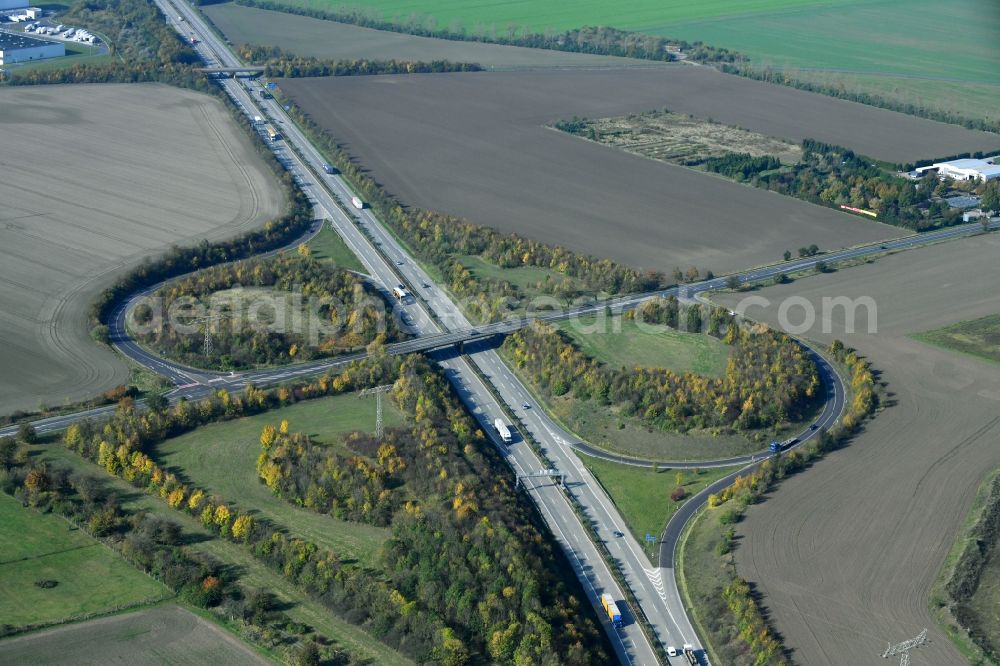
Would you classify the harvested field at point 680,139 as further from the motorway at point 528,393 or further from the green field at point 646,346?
the green field at point 646,346

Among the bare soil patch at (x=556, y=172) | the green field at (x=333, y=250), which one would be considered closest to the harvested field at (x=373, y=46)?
the bare soil patch at (x=556, y=172)

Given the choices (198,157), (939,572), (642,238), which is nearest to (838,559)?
(939,572)

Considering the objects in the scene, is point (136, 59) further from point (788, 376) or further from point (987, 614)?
point (987, 614)

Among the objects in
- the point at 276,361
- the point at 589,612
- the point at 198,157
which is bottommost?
the point at 589,612

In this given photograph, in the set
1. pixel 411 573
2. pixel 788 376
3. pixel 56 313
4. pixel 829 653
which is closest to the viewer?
pixel 829 653

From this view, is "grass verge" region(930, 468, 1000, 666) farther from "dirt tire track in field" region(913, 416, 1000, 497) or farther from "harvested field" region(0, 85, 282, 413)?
"harvested field" region(0, 85, 282, 413)

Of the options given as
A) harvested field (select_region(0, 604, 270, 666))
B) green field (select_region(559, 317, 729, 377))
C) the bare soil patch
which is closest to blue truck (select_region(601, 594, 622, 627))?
harvested field (select_region(0, 604, 270, 666))
